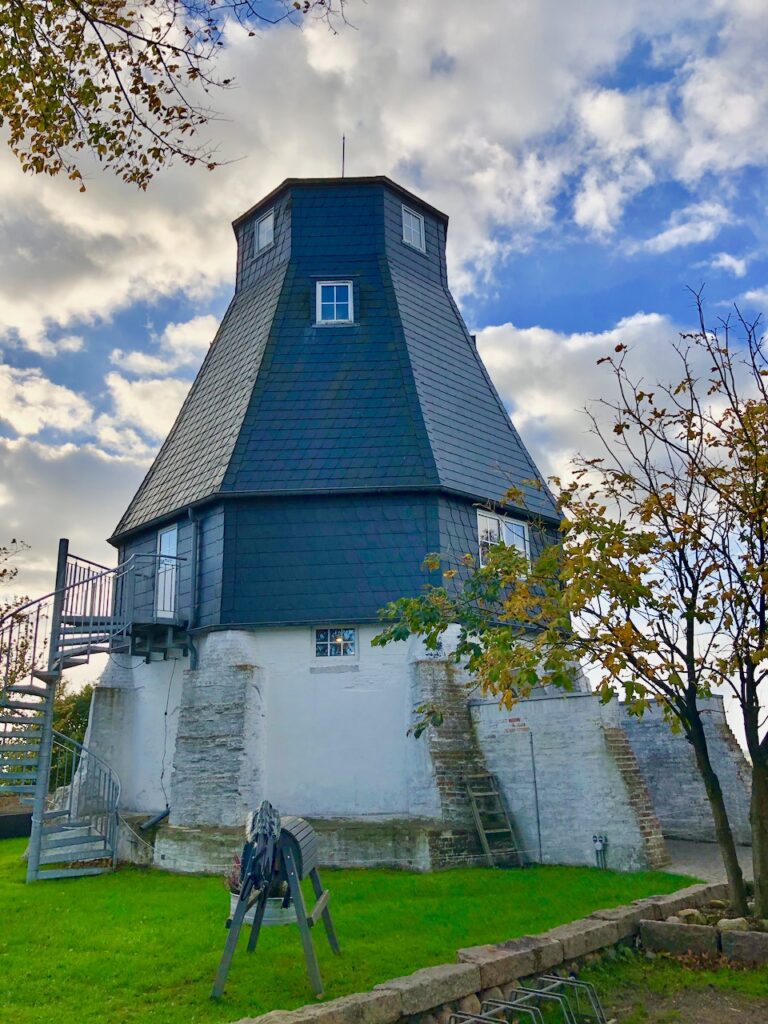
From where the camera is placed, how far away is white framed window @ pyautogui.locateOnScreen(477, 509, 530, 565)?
1584cm

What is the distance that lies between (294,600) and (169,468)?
5106 millimetres

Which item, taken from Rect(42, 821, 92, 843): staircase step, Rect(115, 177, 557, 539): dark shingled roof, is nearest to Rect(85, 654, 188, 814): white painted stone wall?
Rect(42, 821, 92, 843): staircase step

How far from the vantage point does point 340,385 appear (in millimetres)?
16641

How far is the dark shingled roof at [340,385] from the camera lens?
50.8 ft

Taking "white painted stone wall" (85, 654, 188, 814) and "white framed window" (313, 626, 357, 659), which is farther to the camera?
"white painted stone wall" (85, 654, 188, 814)

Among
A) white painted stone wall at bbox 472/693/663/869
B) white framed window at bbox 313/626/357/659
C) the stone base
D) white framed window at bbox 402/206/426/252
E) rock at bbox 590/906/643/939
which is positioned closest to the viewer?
rock at bbox 590/906/643/939

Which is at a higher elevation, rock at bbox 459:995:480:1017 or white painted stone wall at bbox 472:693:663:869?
white painted stone wall at bbox 472:693:663:869

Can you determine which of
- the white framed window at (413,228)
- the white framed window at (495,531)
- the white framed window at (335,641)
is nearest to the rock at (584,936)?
the white framed window at (335,641)

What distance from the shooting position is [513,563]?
884 cm

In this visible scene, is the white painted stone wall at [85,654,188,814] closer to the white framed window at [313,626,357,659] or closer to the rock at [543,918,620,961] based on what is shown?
the white framed window at [313,626,357,659]

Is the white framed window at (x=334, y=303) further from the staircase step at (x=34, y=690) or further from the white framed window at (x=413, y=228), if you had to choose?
the staircase step at (x=34, y=690)

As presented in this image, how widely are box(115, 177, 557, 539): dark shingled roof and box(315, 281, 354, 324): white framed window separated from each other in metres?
0.20

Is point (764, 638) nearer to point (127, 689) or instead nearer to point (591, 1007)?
point (591, 1007)

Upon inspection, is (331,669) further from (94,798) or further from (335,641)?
(94,798)
